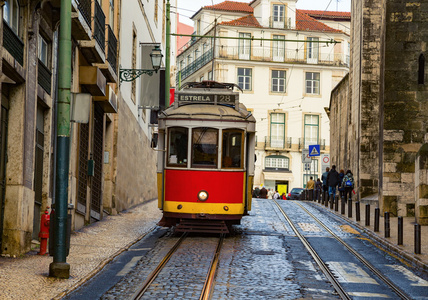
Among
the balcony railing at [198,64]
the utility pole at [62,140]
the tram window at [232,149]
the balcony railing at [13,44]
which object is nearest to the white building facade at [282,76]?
the balcony railing at [198,64]

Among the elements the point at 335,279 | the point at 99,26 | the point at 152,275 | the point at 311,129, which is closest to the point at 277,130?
the point at 311,129

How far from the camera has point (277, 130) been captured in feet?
216

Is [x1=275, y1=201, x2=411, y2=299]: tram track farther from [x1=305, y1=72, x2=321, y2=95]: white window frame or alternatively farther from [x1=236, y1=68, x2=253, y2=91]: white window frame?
[x1=305, y1=72, x2=321, y2=95]: white window frame

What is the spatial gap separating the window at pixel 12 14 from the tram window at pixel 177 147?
14.7 ft

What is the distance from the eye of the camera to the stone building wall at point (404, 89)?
83.9ft

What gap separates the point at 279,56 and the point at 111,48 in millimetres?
45516

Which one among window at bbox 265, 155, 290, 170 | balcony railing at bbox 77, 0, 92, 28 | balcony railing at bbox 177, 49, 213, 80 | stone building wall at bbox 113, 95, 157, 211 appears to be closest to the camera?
balcony railing at bbox 77, 0, 92, 28

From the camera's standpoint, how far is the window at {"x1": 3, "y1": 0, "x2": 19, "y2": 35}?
42.3ft

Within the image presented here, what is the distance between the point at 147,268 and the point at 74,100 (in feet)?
9.05

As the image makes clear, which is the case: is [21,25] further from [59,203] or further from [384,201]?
[384,201]

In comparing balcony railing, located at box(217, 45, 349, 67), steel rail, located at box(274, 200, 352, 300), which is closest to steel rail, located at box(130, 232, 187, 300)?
steel rail, located at box(274, 200, 352, 300)

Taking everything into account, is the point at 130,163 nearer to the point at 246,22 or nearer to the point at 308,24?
the point at 246,22

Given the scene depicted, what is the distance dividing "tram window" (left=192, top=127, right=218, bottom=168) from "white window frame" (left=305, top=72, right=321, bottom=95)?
51144 mm

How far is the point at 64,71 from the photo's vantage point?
11062mm
